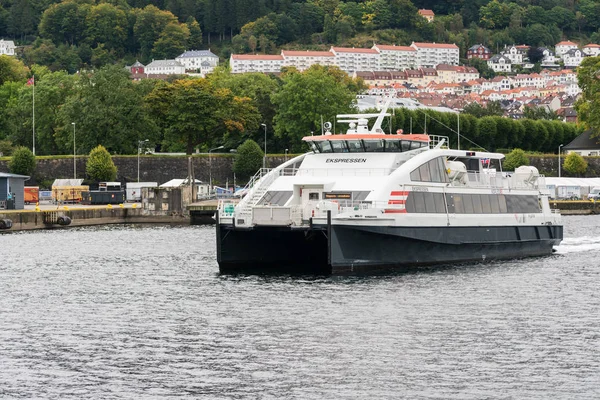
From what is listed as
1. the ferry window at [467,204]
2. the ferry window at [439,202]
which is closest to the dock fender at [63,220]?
the ferry window at [467,204]

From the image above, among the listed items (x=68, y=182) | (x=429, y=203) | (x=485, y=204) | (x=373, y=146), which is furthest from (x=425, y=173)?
(x=68, y=182)

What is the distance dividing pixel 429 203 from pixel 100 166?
62677mm

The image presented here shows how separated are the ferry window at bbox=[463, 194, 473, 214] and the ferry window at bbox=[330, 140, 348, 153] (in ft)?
18.3

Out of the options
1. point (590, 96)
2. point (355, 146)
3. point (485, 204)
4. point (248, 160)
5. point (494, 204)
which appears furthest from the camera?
point (590, 96)

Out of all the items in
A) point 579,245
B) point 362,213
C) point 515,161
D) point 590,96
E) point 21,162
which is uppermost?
point 590,96

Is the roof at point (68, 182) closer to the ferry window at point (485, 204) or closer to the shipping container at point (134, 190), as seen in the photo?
the shipping container at point (134, 190)

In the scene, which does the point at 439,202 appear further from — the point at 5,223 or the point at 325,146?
the point at 5,223

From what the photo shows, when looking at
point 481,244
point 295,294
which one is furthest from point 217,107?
point 295,294

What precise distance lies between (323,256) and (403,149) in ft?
19.0

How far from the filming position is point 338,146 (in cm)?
5084

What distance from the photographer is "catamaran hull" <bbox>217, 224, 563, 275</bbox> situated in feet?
150

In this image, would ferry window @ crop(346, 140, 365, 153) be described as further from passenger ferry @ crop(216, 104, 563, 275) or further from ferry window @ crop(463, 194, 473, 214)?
ferry window @ crop(463, 194, 473, 214)

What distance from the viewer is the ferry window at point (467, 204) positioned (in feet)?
170

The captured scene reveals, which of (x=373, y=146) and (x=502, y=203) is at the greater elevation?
(x=373, y=146)
